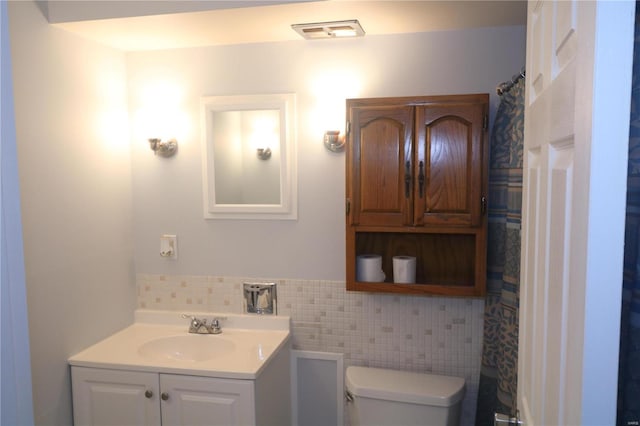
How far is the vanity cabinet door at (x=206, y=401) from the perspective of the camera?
1962mm

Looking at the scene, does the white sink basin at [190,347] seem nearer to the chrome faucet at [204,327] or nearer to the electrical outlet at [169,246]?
the chrome faucet at [204,327]

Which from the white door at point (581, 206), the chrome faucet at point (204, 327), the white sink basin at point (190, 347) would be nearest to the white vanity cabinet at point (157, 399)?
the white sink basin at point (190, 347)

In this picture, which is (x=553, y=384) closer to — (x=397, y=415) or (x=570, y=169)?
(x=570, y=169)

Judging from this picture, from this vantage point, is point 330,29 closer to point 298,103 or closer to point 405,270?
point 298,103

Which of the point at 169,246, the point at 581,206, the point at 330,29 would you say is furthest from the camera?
the point at 169,246

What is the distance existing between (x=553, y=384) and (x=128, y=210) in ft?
7.63

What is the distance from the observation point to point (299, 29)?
2.07 meters

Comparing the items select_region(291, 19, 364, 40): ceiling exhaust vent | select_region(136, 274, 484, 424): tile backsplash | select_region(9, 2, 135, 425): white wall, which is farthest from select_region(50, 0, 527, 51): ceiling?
select_region(136, 274, 484, 424): tile backsplash

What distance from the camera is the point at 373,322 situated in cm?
237

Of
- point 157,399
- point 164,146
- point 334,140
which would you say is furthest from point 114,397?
point 334,140

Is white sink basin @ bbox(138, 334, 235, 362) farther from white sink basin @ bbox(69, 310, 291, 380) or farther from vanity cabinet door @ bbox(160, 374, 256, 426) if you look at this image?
vanity cabinet door @ bbox(160, 374, 256, 426)

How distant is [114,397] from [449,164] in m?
1.77

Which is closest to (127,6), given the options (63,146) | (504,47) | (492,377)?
(63,146)

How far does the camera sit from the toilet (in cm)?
205
